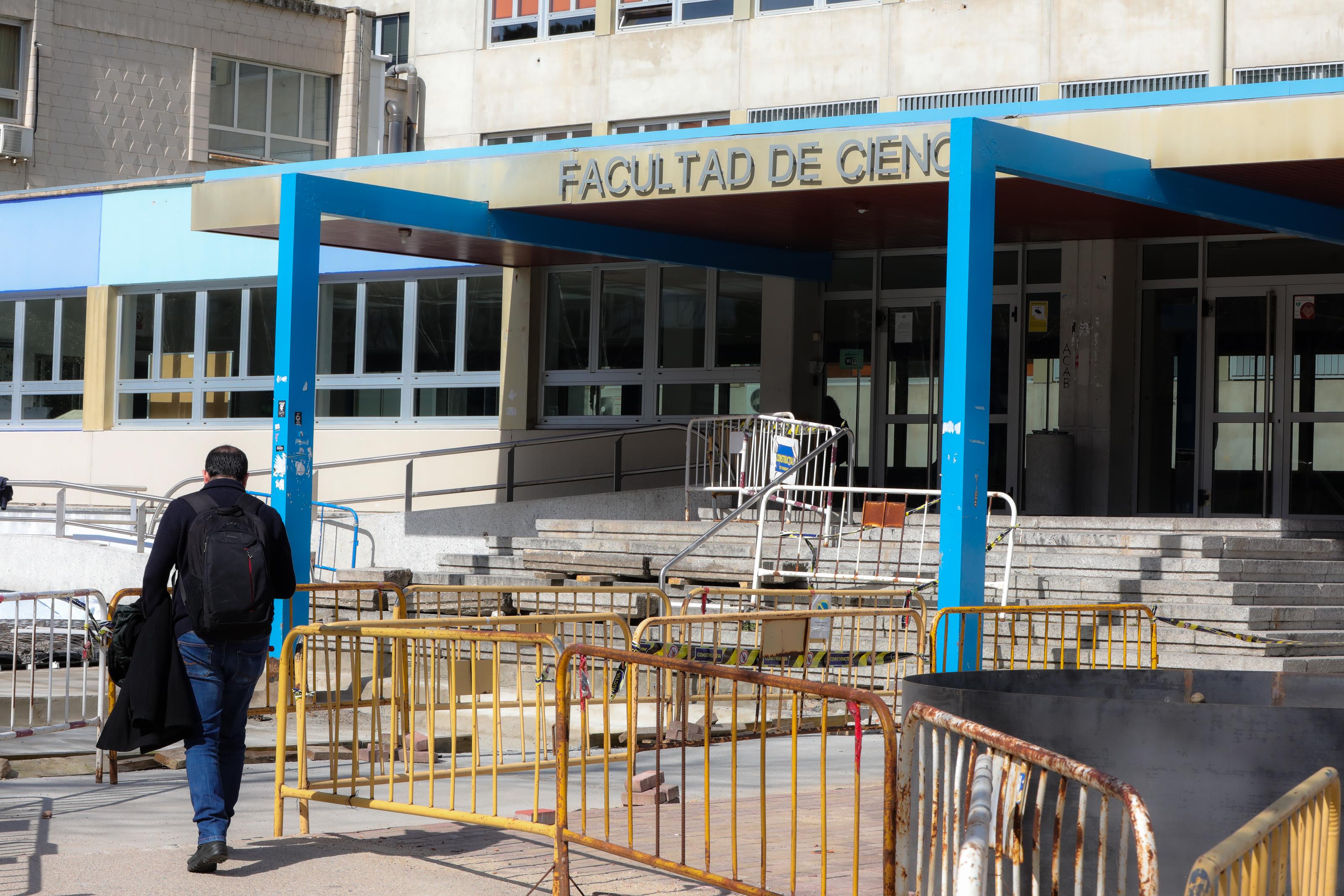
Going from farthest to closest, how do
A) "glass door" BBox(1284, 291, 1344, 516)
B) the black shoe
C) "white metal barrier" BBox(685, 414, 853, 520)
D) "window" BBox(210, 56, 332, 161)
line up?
"window" BBox(210, 56, 332, 161) < "glass door" BBox(1284, 291, 1344, 516) < "white metal barrier" BBox(685, 414, 853, 520) < the black shoe

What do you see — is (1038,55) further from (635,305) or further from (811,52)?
(635,305)

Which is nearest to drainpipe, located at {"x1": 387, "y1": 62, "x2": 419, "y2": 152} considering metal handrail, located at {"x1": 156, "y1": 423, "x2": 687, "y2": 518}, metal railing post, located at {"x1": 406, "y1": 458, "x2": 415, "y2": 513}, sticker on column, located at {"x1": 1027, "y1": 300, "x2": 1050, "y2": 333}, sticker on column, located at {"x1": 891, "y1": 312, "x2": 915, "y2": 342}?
metal handrail, located at {"x1": 156, "y1": 423, "x2": 687, "y2": 518}

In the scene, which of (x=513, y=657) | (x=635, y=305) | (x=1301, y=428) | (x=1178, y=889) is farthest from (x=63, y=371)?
(x=1178, y=889)

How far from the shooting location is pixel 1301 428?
58.2 feet

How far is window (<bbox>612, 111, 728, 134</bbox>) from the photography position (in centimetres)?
2255

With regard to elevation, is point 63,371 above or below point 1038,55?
below

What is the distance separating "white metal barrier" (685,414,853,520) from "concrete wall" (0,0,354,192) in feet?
50.5

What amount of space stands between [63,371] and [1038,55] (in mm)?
15849

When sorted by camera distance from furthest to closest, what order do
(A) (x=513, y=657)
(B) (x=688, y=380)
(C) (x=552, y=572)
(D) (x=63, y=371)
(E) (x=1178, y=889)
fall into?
(D) (x=63, y=371)
(B) (x=688, y=380)
(C) (x=552, y=572)
(A) (x=513, y=657)
(E) (x=1178, y=889)

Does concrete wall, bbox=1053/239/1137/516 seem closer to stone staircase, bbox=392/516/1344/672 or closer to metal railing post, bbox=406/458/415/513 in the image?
stone staircase, bbox=392/516/1344/672

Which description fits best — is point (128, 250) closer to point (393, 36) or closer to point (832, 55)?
point (832, 55)

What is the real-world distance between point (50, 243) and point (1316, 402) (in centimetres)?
1887

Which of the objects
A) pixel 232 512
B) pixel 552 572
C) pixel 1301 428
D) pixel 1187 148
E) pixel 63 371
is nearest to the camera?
pixel 232 512

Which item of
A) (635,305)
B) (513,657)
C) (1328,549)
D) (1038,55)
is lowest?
(513,657)
